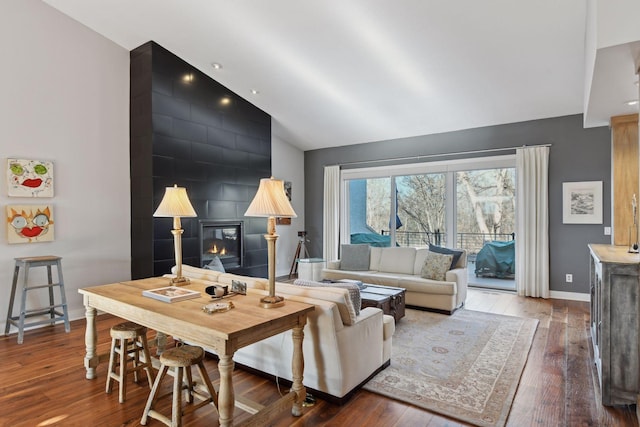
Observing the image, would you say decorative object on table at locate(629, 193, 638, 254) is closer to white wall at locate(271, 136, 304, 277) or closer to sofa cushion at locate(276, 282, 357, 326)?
sofa cushion at locate(276, 282, 357, 326)

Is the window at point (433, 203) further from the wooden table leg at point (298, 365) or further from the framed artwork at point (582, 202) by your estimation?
the wooden table leg at point (298, 365)

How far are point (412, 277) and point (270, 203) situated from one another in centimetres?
349

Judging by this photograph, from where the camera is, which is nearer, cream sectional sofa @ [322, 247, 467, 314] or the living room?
the living room

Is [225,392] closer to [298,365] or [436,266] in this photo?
[298,365]

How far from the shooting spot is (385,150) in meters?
7.10

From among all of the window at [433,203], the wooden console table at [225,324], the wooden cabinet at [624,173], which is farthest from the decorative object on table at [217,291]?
the window at [433,203]

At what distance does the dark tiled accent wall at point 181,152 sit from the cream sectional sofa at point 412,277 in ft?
6.57

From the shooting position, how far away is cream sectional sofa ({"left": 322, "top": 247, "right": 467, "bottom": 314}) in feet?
15.5

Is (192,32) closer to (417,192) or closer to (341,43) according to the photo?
(341,43)

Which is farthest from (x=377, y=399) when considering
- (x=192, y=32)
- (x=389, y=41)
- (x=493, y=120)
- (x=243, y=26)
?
(x=493, y=120)

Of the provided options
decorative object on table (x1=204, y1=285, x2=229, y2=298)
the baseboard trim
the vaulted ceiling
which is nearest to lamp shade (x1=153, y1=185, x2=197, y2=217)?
decorative object on table (x1=204, y1=285, x2=229, y2=298)

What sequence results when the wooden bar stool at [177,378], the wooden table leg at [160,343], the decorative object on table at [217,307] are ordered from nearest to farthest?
the wooden bar stool at [177,378] < the decorative object on table at [217,307] < the wooden table leg at [160,343]

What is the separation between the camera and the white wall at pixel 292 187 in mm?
7509

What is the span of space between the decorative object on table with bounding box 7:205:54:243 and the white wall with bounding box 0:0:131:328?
71 mm
